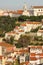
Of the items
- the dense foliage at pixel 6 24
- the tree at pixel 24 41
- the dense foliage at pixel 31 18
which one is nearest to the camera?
the tree at pixel 24 41

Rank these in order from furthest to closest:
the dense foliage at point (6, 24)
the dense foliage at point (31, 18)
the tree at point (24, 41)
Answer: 1. the dense foliage at point (31, 18)
2. the dense foliage at point (6, 24)
3. the tree at point (24, 41)

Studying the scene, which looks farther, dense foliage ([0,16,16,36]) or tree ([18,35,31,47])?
dense foliage ([0,16,16,36])

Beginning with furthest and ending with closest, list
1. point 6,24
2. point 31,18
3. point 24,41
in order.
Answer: point 31,18, point 6,24, point 24,41

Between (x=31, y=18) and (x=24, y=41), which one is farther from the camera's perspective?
(x=31, y=18)

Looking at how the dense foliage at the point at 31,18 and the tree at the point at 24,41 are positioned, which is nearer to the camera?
the tree at the point at 24,41

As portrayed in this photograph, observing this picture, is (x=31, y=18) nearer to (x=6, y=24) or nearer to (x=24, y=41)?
(x=6, y=24)

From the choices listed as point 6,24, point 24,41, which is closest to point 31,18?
point 6,24

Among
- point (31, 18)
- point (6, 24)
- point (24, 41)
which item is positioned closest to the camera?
point (24, 41)

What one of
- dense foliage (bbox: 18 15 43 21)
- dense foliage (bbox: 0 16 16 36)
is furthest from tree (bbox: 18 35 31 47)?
dense foliage (bbox: 18 15 43 21)

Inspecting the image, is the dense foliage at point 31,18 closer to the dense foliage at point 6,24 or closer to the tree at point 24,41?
the dense foliage at point 6,24

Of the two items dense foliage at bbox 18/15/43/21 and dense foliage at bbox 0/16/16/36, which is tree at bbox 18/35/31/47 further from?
dense foliage at bbox 18/15/43/21

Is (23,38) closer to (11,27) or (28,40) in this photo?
(28,40)

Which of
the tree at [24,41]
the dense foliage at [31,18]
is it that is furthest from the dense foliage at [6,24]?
the tree at [24,41]

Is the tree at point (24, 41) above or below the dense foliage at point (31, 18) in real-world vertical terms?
below
